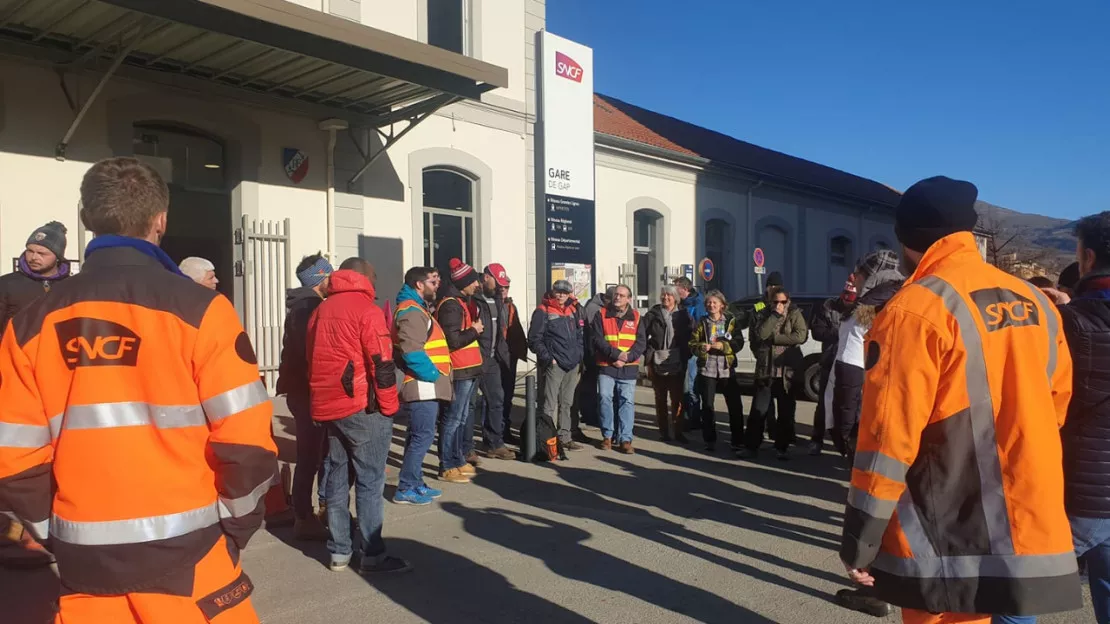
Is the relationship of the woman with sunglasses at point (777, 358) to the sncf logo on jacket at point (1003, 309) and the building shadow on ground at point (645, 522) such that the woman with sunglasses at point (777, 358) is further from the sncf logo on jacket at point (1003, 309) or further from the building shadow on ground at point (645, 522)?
the sncf logo on jacket at point (1003, 309)

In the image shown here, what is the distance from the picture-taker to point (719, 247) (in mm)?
19609

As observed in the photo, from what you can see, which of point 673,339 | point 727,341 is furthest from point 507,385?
point 727,341

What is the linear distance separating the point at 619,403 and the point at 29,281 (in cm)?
550

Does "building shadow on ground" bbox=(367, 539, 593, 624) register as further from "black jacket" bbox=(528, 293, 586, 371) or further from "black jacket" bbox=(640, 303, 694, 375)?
"black jacket" bbox=(640, 303, 694, 375)

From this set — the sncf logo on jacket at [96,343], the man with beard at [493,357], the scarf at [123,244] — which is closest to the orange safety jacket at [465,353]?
the man with beard at [493,357]

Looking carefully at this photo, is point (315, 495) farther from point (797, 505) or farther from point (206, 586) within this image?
point (206, 586)

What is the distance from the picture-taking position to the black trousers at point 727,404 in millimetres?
7855

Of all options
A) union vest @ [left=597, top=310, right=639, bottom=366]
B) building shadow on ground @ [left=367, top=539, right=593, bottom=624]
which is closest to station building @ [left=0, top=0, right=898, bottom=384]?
union vest @ [left=597, top=310, right=639, bottom=366]

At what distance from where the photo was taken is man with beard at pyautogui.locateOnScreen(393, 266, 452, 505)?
5559 millimetres

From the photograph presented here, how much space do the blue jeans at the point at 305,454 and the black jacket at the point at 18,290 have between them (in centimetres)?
172

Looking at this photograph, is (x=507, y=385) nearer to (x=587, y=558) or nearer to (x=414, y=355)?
(x=414, y=355)

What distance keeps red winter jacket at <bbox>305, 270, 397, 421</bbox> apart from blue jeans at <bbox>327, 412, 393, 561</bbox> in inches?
3.5

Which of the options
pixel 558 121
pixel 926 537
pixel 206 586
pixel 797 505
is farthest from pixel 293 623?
pixel 558 121

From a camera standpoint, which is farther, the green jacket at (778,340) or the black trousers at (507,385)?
the black trousers at (507,385)
